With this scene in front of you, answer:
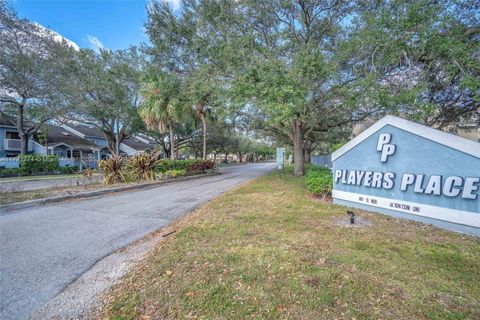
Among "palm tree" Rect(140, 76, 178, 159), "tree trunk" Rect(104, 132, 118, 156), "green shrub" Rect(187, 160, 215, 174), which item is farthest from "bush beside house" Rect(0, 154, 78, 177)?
"green shrub" Rect(187, 160, 215, 174)

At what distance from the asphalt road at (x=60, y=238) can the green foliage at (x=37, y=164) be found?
15.1 meters

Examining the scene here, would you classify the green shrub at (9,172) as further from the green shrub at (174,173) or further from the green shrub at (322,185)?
the green shrub at (322,185)

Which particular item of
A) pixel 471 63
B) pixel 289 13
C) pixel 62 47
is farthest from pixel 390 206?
pixel 62 47

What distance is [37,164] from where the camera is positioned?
18984 millimetres

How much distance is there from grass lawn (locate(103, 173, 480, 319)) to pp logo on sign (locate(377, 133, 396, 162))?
1.75 m

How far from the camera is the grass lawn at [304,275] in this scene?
8.16ft

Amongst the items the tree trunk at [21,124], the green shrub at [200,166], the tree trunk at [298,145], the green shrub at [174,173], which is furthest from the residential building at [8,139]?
the tree trunk at [298,145]

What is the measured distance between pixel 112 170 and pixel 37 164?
12.2 meters

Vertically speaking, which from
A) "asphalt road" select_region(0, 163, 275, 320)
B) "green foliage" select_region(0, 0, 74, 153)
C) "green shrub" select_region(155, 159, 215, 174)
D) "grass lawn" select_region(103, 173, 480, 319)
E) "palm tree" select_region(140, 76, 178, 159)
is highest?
"green foliage" select_region(0, 0, 74, 153)

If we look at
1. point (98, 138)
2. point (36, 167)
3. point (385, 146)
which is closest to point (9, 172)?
point (36, 167)

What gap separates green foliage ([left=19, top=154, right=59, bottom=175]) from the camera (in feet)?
59.9

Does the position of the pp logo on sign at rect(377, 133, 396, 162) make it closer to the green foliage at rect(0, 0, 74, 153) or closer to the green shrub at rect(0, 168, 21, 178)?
the green shrub at rect(0, 168, 21, 178)

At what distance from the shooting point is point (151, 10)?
13.1 metres

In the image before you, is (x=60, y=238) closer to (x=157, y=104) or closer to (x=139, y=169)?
(x=139, y=169)
